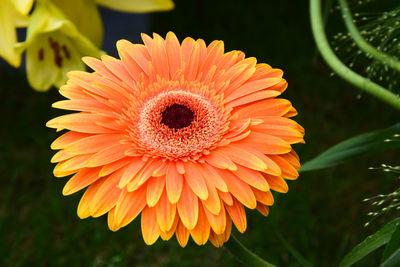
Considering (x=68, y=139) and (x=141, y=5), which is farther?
(x=141, y=5)

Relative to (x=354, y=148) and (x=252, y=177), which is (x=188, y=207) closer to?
(x=252, y=177)

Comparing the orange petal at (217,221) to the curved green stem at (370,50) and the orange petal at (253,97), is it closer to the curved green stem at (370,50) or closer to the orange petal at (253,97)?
the orange petal at (253,97)

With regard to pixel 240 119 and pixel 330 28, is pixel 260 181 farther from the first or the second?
pixel 330 28

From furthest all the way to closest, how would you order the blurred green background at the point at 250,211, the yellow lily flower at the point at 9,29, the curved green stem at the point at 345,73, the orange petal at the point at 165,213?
1. the blurred green background at the point at 250,211
2. the yellow lily flower at the point at 9,29
3. the curved green stem at the point at 345,73
4. the orange petal at the point at 165,213

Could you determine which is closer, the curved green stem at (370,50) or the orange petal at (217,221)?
the orange petal at (217,221)

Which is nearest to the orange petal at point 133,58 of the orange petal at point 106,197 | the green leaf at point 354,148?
the orange petal at point 106,197

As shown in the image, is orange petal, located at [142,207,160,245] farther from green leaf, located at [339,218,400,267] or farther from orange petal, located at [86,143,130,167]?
green leaf, located at [339,218,400,267]

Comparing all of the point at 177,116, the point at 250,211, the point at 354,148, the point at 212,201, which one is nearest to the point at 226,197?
the point at 212,201

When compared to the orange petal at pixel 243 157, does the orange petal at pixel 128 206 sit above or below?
below

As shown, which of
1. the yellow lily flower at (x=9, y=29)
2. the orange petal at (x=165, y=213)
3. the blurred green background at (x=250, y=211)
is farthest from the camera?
the blurred green background at (x=250, y=211)
